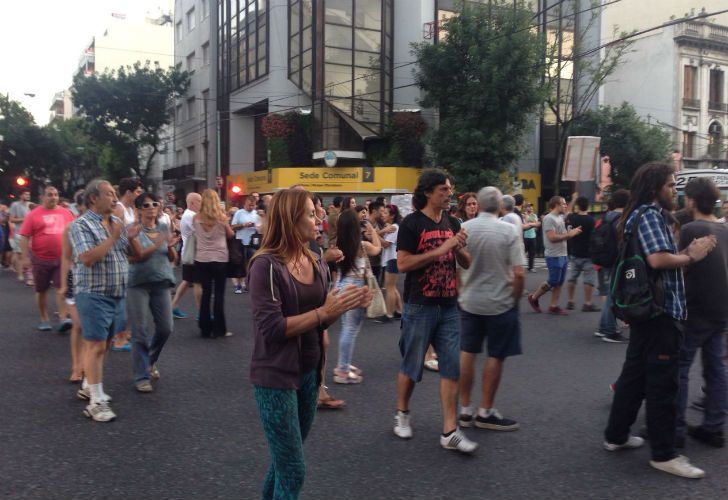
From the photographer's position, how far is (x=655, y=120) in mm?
36875

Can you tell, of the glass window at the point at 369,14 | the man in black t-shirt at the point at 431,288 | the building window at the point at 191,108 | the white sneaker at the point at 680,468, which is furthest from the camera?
the building window at the point at 191,108

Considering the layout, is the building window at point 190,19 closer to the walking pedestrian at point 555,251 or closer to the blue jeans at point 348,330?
the walking pedestrian at point 555,251

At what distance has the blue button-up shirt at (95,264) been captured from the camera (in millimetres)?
4906

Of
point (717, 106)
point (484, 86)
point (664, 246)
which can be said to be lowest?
point (664, 246)

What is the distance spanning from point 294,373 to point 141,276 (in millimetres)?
3301

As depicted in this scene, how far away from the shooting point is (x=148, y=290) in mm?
5723

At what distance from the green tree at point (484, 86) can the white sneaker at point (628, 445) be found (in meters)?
21.5

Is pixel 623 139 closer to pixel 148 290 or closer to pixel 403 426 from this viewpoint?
pixel 148 290

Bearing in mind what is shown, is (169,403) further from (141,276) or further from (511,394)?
(511,394)

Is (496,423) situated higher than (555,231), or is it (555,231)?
(555,231)

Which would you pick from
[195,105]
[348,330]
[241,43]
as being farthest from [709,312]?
[195,105]

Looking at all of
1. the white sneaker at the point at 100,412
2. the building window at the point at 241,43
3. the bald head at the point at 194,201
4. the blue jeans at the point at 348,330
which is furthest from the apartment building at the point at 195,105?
the white sneaker at the point at 100,412

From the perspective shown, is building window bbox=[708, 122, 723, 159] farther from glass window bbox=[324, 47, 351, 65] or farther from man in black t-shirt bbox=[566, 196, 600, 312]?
man in black t-shirt bbox=[566, 196, 600, 312]

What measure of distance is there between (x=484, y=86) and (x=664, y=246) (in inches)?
878
